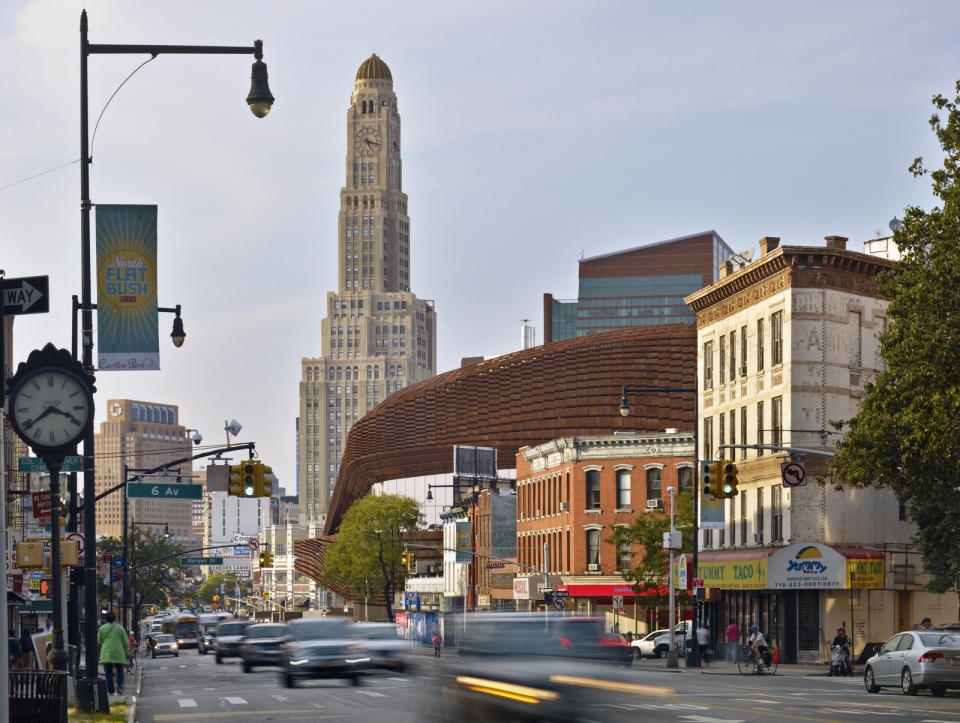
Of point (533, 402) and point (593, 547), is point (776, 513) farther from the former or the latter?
point (533, 402)

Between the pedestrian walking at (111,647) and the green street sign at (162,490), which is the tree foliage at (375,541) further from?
the green street sign at (162,490)

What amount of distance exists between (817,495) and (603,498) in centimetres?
2646

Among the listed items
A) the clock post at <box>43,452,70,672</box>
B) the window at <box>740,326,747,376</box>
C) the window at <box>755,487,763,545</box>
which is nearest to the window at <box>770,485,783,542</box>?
the window at <box>755,487,763,545</box>

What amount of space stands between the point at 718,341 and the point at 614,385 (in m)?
53.7

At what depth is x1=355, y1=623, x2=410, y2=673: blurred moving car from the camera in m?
36.7

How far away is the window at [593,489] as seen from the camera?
88.1 m

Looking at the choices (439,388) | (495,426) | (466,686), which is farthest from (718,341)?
(439,388)

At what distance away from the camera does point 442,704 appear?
19.1m

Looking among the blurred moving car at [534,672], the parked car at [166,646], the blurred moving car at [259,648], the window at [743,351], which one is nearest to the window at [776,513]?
the window at [743,351]

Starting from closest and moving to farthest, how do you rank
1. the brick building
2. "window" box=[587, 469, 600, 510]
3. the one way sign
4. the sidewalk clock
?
1. the one way sign
2. the sidewalk clock
3. the brick building
4. "window" box=[587, 469, 600, 510]

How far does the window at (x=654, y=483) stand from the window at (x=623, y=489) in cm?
140

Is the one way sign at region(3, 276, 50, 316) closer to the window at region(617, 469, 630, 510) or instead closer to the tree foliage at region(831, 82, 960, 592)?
the tree foliage at region(831, 82, 960, 592)

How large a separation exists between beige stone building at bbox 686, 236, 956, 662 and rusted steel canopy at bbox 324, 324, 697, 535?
1917 inches

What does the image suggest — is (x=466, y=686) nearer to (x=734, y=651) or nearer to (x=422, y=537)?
(x=734, y=651)
